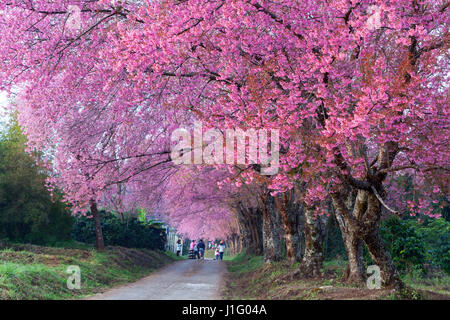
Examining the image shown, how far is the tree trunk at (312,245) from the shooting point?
15422 mm

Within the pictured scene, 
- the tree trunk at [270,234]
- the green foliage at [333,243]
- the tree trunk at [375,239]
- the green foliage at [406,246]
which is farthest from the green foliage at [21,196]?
the tree trunk at [375,239]

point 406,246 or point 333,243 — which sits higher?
point 406,246

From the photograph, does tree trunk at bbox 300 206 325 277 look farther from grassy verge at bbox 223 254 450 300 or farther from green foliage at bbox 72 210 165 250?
green foliage at bbox 72 210 165 250

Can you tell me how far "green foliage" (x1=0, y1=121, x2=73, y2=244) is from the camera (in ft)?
73.3

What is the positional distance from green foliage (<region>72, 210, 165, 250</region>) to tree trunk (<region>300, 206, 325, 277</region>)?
15115mm

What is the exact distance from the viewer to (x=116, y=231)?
28531 millimetres

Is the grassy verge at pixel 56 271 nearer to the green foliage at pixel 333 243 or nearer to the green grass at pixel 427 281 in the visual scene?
the green grass at pixel 427 281

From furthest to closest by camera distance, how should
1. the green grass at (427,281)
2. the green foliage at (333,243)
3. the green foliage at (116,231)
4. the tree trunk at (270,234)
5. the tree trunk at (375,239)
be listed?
1. the green foliage at (116,231)
2. the green foliage at (333,243)
3. the tree trunk at (270,234)
4. the green grass at (427,281)
5. the tree trunk at (375,239)

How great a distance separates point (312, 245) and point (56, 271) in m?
8.33

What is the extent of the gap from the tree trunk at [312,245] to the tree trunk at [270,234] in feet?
23.0

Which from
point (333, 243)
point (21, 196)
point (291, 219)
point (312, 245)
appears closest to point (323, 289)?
point (312, 245)

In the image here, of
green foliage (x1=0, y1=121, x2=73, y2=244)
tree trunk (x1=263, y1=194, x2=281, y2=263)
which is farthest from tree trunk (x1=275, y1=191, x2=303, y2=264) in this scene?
green foliage (x1=0, y1=121, x2=73, y2=244)

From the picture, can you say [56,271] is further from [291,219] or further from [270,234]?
[270,234]

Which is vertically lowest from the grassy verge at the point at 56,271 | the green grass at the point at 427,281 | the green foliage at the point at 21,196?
the green grass at the point at 427,281
